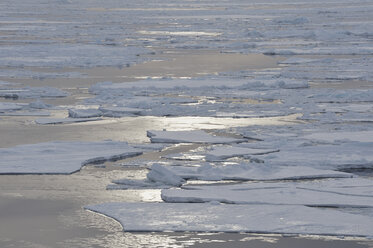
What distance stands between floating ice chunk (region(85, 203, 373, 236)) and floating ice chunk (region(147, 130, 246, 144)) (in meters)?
2.60

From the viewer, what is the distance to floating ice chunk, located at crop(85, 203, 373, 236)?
5.75m

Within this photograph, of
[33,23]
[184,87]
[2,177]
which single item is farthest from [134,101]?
[33,23]

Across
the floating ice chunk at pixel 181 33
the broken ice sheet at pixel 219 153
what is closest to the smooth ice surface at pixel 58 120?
the broken ice sheet at pixel 219 153

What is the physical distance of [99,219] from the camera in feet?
20.0

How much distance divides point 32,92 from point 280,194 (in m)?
7.26

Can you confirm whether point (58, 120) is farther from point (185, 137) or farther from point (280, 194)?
point (280, 194)

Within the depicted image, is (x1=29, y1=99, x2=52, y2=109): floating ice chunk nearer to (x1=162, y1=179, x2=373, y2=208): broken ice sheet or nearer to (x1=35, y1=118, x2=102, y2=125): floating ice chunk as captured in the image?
(x1=35, y1=118, x2=102, y2=125): floating ice chunk

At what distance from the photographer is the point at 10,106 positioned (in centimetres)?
1159

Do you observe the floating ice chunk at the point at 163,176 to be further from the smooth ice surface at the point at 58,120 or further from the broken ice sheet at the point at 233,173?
the smooth ice surface at the point at 58,120

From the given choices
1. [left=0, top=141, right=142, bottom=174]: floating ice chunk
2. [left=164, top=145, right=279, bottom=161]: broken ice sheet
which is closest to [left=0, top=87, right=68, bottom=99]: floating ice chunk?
[left=0, top=141, right=142, bottom=174]: floating ice chunk

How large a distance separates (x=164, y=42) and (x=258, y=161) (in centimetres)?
1704

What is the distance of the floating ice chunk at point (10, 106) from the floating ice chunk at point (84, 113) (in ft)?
3.14

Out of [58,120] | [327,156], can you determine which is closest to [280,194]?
[327,156]

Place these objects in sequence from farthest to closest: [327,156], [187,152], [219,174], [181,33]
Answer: [181,33]
[187,152]
[327,156]
[219,174]
